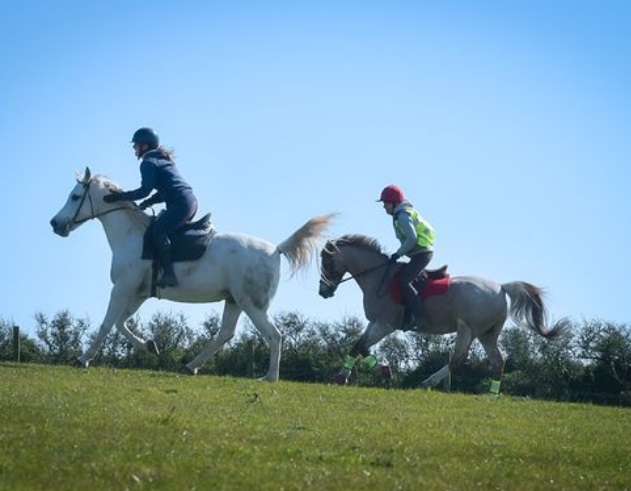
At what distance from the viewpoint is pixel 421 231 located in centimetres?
2225

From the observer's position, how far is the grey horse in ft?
74.0

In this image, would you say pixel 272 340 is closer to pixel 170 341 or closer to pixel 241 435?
pixel 241 435

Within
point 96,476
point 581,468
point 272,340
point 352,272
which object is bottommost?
point 96,476

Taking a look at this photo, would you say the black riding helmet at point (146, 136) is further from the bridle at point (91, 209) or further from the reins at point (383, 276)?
the reins at point (383, 276)

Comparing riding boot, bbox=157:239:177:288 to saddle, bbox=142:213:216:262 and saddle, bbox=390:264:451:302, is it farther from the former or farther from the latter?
saddle, bbox=390:264:451:302

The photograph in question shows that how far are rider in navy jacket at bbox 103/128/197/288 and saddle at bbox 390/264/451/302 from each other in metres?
4.67

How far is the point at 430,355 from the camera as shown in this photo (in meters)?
48.7

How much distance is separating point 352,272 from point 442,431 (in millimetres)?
9125

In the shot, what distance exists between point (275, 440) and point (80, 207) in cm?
997

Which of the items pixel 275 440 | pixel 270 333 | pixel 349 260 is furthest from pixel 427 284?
pixel 275 440

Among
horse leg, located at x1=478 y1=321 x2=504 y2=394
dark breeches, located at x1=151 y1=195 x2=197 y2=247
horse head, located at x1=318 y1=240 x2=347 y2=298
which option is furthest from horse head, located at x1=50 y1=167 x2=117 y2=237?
horse leg, located at x1=478 y1=321 x2=504 y2=394

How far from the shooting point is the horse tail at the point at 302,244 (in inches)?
835

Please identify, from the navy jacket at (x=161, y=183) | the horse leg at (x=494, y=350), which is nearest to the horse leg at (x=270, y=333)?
the navy jacket at (x=161, y=183)

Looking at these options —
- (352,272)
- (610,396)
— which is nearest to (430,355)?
(610,396)
